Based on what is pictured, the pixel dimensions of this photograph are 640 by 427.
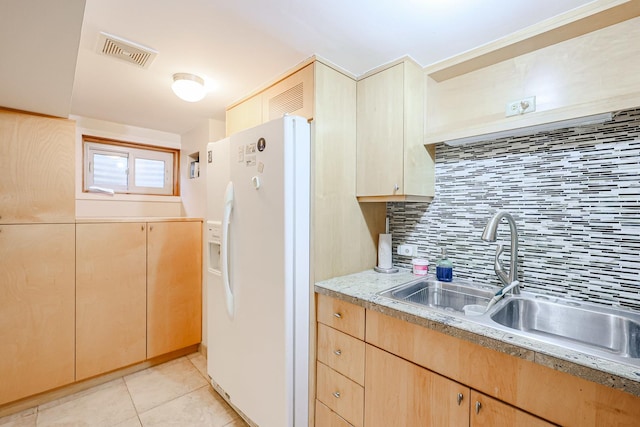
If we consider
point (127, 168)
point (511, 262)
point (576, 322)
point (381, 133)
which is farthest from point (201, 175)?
point (576, 322)

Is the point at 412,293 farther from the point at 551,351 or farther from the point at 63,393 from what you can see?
the point at 63,393

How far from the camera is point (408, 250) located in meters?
1.89

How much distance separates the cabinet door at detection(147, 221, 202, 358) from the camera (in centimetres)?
236

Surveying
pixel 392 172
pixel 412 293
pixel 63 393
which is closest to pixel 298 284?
pixel 412 293

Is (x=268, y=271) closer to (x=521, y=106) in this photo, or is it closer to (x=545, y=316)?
(x=545, y=316)

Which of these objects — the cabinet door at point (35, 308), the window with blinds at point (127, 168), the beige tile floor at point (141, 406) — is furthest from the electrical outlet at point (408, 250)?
the window with blinds at point (127, 168)

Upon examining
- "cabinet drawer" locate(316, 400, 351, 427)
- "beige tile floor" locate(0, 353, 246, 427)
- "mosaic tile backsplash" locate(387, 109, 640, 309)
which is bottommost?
"beige tile floor" locate(0, 353, 246, 427)

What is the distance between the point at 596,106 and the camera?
1.11 m

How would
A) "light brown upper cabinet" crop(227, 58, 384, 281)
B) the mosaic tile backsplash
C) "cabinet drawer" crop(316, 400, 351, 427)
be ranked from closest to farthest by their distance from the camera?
1. the mosaic tile backsplash
2. "cabinet drawer" crop(316, 400, 351, 427)
3. "light brown upper cabinet" crop(227, 58, 384, 281)

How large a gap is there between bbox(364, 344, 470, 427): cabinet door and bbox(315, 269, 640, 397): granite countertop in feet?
0.68

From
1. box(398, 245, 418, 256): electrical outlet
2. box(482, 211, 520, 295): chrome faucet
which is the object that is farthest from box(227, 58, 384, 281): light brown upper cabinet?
box(482, 211, 520, 295): chrome faucet

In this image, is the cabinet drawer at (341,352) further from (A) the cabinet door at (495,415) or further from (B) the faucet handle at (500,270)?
(B) the faucet handle at (500,270)

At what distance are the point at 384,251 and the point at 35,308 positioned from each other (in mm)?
2336

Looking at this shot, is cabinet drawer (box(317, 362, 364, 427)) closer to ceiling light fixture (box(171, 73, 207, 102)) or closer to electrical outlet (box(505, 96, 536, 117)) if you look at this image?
electrical outlet (box(505, 96, 536, 117))
